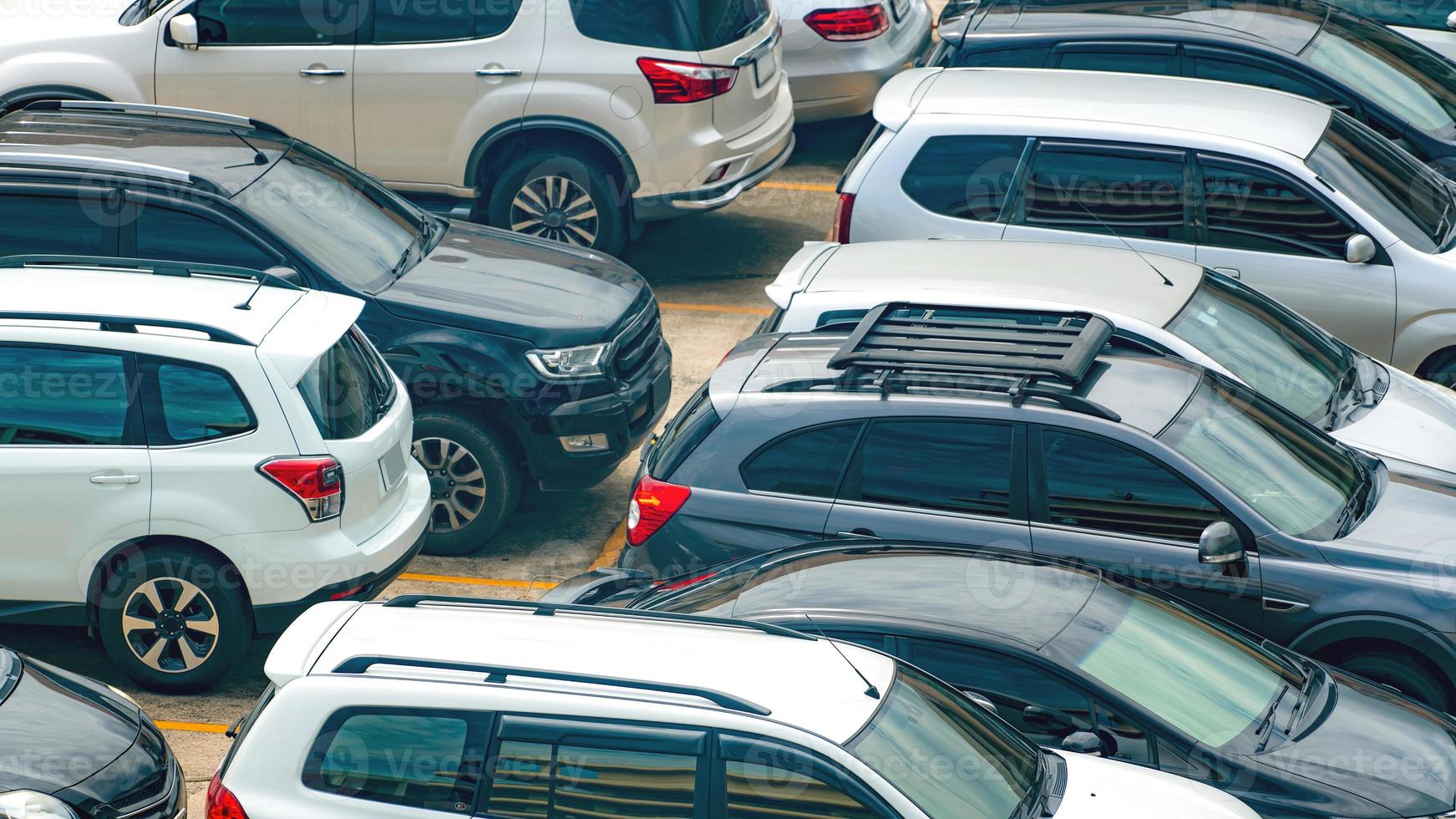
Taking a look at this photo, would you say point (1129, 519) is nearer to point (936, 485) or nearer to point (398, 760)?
point (936, 485)

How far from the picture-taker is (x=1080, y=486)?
6.40 metres

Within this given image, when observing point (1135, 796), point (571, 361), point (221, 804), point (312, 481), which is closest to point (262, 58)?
point (571, 361)

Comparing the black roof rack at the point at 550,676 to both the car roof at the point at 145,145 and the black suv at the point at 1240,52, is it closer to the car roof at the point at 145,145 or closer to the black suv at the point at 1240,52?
the car roof at the point at 145,145

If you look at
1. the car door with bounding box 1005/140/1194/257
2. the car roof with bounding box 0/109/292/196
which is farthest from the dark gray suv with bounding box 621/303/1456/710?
the car roof with bounding box 0/109/292/196

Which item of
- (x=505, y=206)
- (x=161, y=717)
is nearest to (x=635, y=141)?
(x=505, y=206)

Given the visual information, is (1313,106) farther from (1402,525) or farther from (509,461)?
(509,461)

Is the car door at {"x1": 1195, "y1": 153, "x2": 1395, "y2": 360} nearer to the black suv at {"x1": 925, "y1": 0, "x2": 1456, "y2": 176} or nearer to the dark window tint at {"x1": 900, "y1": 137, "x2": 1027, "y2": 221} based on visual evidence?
the dark window tint at {"x1": 900, "y1": 137, "x2": 1027, "y2": 221}

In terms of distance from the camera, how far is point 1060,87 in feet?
31.4

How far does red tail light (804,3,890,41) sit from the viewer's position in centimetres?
1294

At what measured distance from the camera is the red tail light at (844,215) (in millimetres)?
A: 9234

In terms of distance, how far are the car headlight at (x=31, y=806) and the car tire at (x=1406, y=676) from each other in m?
4.98

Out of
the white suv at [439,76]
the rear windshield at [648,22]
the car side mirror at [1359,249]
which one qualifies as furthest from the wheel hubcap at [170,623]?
the car side mirror at [1359,249]

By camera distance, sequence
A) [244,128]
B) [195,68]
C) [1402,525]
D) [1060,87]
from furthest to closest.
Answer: [195,68]
[1060,87]
[244,128]
[1402,525]

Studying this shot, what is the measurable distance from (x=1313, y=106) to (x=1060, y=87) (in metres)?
1.62
